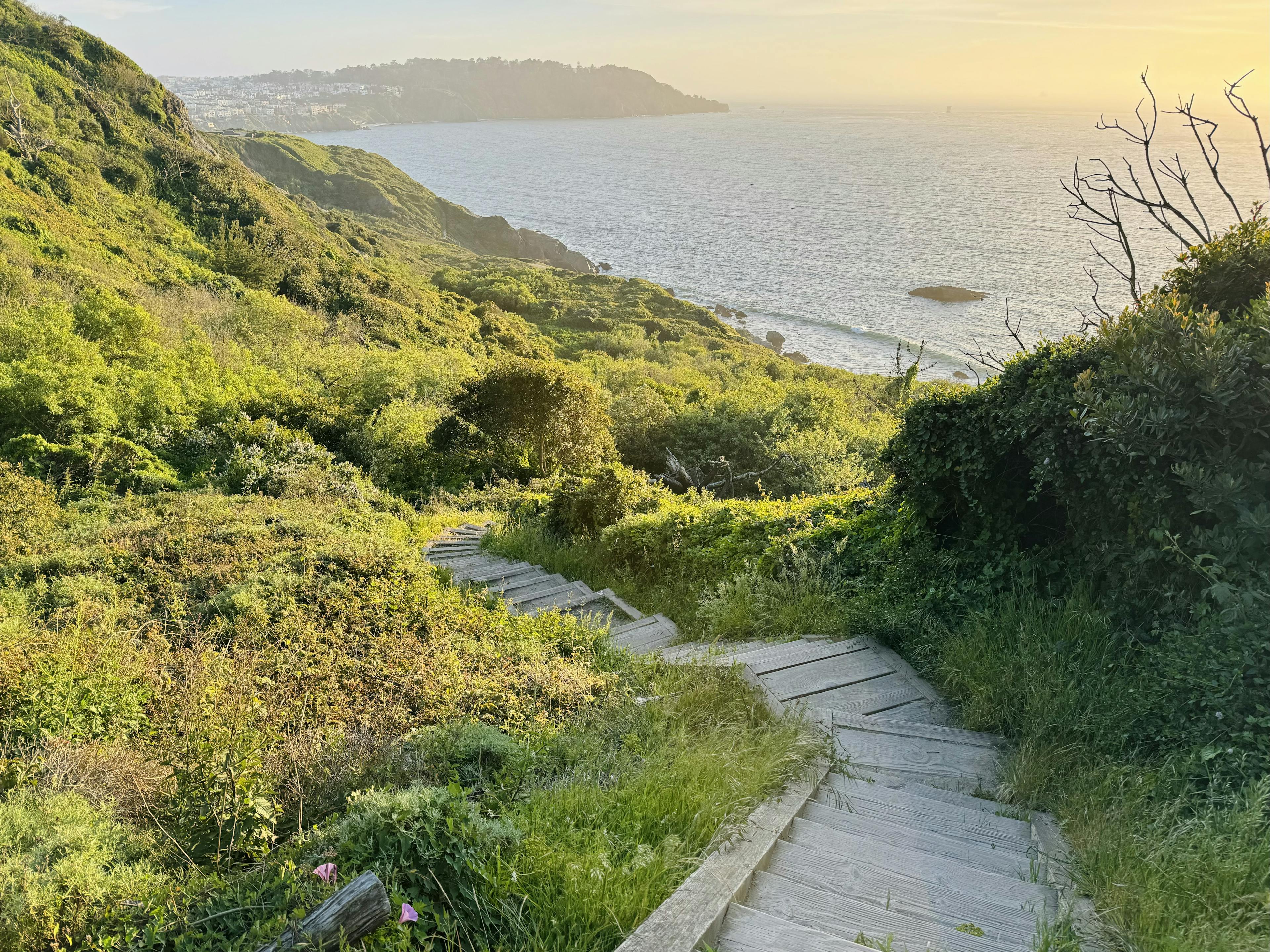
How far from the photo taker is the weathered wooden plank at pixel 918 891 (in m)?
2.50

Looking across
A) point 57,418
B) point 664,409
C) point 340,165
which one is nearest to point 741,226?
point 340,165

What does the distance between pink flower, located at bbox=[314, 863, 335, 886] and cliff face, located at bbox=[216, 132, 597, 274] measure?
78.6 m

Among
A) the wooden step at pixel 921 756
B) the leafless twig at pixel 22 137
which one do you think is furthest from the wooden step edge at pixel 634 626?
the leafless twig at pixel 22 137

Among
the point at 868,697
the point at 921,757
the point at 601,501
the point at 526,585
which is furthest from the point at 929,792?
the point at 601,501

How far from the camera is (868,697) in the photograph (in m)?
4.51

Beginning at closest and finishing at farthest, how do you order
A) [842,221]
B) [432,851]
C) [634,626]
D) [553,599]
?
1. [432,851]
2. [634,626]
3. [553,599]
4. [842,221]

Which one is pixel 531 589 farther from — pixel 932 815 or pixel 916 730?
pixel 932 815

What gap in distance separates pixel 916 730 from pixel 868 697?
478 mm

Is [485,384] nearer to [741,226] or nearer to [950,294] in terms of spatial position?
[950,294]

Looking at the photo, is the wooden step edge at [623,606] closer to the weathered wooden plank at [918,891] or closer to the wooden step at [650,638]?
the wooden step at [650,638]

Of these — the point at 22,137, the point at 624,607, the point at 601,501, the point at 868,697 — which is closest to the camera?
the point at 868,697

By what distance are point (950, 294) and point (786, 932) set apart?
57.3m

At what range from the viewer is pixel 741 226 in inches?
3374

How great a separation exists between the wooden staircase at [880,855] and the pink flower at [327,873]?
1.02 meters
